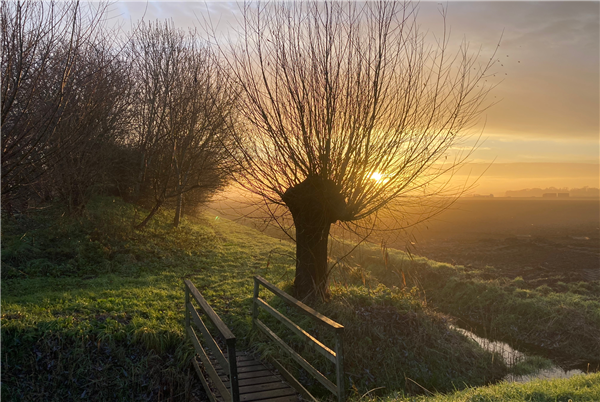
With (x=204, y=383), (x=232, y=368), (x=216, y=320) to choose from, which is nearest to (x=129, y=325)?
(x=204, y=383)

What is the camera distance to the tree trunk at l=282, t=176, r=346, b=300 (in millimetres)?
7879

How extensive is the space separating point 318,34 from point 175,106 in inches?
450

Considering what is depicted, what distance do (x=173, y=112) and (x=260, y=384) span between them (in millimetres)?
14340

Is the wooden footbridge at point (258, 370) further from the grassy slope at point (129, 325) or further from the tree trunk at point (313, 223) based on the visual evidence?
the tree trunk at point (313, 223)

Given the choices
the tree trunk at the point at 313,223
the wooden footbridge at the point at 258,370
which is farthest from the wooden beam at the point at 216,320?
the tree trunk at the point at 313,223

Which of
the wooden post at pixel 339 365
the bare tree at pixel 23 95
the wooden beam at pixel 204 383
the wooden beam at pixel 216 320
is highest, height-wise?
the bare tree at pixel 23 95

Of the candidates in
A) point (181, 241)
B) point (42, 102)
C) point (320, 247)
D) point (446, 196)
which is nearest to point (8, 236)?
point (181, 241)

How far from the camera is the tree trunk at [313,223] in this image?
310 inches

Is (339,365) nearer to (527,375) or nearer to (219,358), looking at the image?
(219,358)

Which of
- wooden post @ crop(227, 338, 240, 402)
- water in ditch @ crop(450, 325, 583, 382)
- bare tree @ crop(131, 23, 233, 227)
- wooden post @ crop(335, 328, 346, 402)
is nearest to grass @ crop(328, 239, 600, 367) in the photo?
water in ditch @ crop(450, 325, 583, 382)

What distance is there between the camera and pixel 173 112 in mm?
17188

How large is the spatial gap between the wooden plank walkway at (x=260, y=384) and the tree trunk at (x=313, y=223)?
2401mm

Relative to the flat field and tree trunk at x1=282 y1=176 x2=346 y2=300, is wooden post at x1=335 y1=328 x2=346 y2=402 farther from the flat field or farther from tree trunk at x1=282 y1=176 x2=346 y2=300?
the flat field

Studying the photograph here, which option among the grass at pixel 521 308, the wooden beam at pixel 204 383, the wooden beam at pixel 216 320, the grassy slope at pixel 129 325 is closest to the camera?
the wooden beam at pixel 216 320
